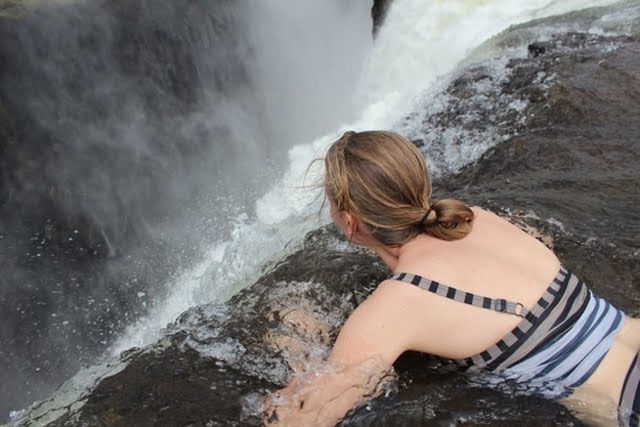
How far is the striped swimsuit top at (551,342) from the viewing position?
5.46 feet

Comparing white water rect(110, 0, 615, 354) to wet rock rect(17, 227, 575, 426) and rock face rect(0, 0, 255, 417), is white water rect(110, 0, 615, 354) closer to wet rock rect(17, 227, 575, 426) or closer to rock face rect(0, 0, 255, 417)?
rock face rect(0, 0, 255, 417)

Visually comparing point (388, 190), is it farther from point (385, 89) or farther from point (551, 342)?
point (385, 89)

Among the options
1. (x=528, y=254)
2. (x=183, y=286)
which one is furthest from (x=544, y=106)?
(x=183, y=286)

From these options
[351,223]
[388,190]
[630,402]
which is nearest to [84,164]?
[351,223]

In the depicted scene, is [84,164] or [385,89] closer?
[84,164]

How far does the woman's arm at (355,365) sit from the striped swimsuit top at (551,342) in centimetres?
13

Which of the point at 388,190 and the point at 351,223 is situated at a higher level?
the point at 388,190

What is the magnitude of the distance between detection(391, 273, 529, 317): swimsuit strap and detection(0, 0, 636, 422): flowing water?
1.50m

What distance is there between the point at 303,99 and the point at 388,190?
8.53 m

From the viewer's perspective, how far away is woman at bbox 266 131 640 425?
5.22ft

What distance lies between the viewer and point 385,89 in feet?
24.2

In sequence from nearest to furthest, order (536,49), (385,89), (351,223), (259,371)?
(351,223) → (259,371) → (536,49) → (385,89)

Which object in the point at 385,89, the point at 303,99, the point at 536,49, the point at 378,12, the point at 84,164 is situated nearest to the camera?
the point at 536,49

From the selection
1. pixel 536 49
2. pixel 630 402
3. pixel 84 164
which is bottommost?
pixel 84 164
